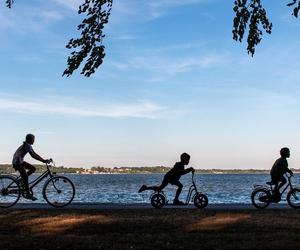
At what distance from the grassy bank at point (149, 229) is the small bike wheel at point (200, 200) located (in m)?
2.13

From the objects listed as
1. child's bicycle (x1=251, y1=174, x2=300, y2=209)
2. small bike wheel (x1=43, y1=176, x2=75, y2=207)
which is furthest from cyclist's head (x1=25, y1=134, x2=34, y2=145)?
child's bicycle (x1=251, y1=174, x2=300, y2=209)

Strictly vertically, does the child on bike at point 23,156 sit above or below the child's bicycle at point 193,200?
above

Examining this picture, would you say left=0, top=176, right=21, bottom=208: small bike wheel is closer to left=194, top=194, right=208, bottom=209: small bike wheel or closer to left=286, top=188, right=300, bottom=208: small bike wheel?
left=194, top=194, right=208, bottom=209: small bike wheel

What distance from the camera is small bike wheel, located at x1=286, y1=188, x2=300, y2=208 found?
16750 millimetres

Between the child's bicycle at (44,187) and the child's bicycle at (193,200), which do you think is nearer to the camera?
the child's bicycle at (44,187)

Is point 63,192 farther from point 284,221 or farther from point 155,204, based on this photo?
point 284,221

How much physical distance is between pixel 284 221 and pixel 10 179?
8.02m

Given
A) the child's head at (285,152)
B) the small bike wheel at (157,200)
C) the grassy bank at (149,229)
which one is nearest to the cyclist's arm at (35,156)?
the grassy bank at (149,229)

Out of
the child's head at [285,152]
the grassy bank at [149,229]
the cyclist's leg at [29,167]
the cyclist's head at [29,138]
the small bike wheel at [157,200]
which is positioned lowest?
the grassy bank at [149,229]

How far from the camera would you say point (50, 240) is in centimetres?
1090

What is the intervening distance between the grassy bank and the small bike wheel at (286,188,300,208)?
7.64 ft

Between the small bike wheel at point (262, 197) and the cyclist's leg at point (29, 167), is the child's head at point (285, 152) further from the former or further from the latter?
the cyclist's leg at point (29, 167)

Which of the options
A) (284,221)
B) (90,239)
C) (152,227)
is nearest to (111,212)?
(152,227)

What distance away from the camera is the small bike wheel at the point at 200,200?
16500mm
